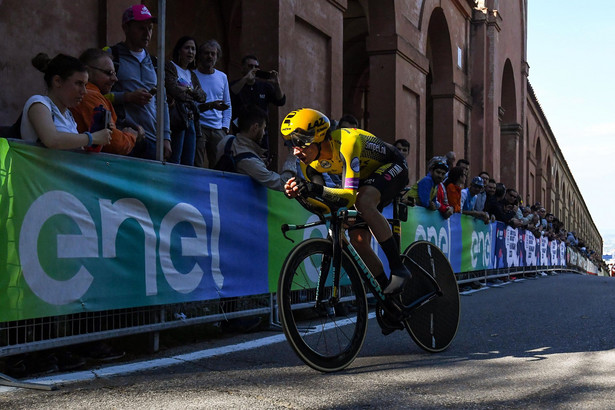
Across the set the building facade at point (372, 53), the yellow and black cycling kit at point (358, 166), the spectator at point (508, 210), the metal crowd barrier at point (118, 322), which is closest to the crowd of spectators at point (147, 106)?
the metal crowd barrier at point (118, 322)

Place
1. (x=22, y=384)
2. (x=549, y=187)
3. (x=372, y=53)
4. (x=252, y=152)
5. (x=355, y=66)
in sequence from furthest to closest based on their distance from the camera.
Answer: (x=549, y=187)
(x=355, y=66)
(x=372, y=53)
(x=252, y=152)
(x=22, y=384)

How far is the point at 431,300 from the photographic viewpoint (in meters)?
5.58

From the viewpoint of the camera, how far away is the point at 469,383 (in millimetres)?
4234

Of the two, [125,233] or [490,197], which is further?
[490,197]

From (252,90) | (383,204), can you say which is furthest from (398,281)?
(252,90)

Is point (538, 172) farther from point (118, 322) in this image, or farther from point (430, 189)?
point (118, 322)

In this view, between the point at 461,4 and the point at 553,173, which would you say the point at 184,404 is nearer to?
the point at 461,4

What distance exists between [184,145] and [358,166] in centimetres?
287

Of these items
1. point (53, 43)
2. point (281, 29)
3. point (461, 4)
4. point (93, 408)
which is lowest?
point (93, 408)

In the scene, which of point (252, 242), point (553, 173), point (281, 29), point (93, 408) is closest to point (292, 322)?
point (93, 408)

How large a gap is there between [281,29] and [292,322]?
7.21m

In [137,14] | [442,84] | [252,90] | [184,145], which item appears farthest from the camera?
[442,84]

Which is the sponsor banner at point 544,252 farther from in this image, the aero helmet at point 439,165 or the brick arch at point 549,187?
the brick arch at point 549,187

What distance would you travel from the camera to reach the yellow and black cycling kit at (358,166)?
4.66 meters
